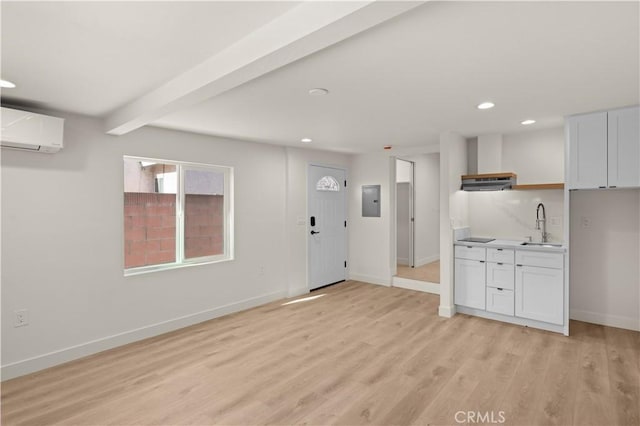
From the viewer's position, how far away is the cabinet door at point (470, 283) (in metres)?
4.18

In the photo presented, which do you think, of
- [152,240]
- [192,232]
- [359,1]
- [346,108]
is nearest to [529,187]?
[346,108]

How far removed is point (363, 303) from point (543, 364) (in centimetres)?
233

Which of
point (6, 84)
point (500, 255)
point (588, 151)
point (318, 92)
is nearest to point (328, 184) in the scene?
point (500, 255)

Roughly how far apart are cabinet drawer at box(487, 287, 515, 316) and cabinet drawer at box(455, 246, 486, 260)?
1.33ft

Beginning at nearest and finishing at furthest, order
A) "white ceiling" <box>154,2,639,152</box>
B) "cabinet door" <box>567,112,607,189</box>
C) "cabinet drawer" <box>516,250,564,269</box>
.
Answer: "white ceiling" <box>154,2,639,152</box>, "cabinet door" <box>567,112,607,189</box>, "cabinet drawer" <box>516,250,564,269</box>

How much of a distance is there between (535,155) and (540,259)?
1412mm

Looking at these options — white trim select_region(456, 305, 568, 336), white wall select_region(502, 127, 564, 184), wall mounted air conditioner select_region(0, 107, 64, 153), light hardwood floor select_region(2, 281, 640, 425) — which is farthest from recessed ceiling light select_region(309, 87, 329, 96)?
white trim select_region(456, 305, 568, 336)

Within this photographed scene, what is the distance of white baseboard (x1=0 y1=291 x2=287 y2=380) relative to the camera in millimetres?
2886

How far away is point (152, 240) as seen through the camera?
3867 millimetres

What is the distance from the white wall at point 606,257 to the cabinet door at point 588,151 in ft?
1.78

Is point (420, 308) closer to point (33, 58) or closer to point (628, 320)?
point (628, 320)

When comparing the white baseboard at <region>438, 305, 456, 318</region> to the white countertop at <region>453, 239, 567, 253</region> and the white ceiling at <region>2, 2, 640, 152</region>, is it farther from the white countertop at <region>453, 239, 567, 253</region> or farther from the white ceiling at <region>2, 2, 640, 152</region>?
the white ceiling at <region>2, 2, 640, 152</region>

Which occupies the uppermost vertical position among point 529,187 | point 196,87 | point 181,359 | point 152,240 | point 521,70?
point 521,70

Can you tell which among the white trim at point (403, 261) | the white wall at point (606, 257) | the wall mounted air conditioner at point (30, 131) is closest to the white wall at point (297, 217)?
the white trim at point (403, 261)
